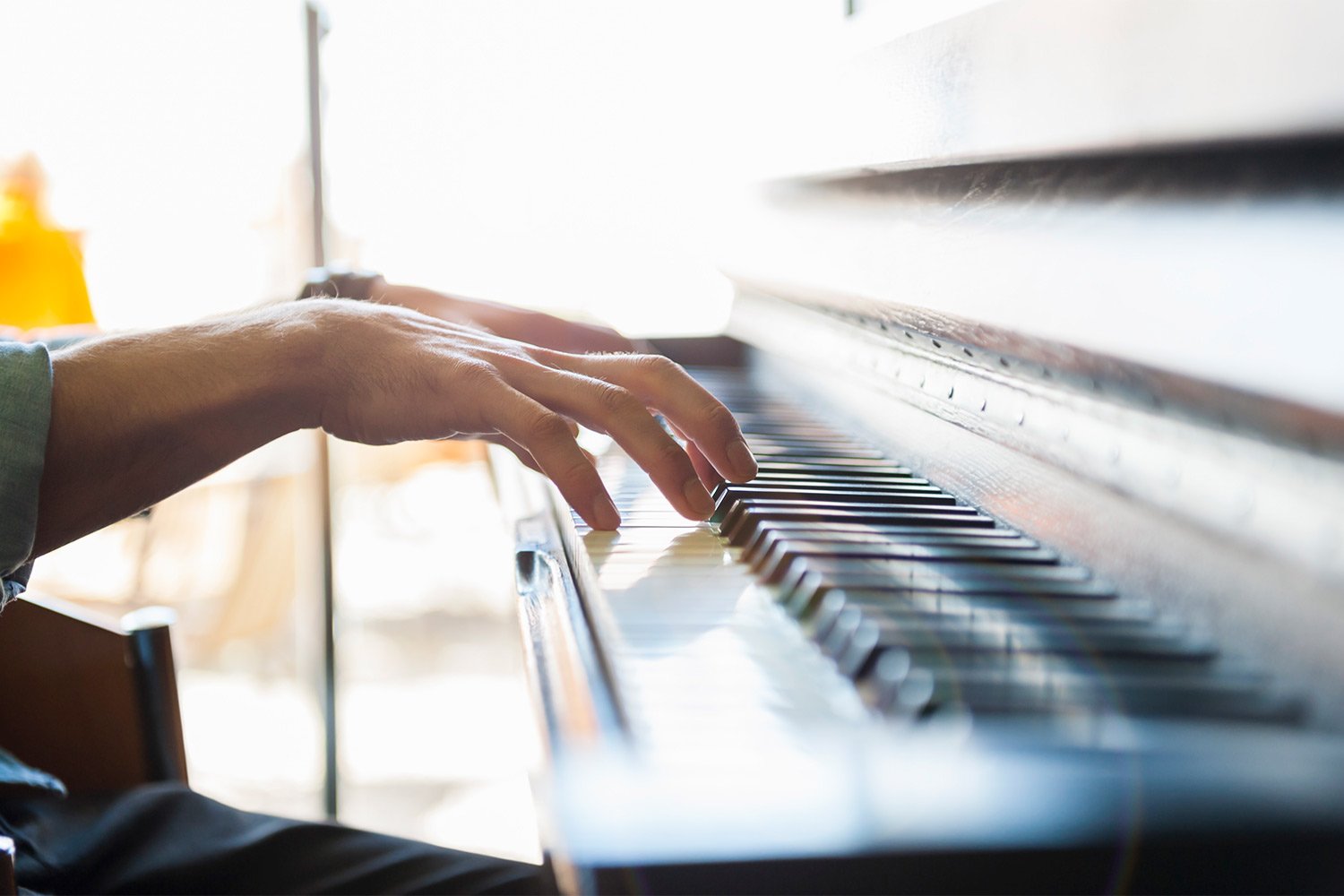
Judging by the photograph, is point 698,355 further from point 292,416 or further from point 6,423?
point 6,423

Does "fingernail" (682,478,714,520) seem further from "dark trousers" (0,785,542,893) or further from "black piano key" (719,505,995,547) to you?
"dark trousers" (0,785,542,893)

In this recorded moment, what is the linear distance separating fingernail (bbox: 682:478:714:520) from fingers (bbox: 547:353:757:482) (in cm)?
4

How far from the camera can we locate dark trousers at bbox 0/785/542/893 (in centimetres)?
91

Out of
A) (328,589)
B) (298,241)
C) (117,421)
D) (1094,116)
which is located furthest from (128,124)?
(1094,116)

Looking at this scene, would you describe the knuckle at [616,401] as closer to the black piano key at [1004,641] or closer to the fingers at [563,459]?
the fingers at [563,459]

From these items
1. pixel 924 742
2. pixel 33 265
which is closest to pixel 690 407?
pixel 924 742

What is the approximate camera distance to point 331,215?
2752 millimetres

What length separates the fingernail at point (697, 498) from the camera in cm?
68

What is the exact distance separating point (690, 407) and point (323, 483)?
71.9 inches

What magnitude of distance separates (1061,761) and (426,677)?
2808 mm

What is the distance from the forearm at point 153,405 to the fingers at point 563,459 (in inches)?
8.4

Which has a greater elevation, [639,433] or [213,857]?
[639,433]

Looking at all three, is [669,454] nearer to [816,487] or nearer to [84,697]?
[816,487]

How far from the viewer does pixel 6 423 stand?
30.2 inches
